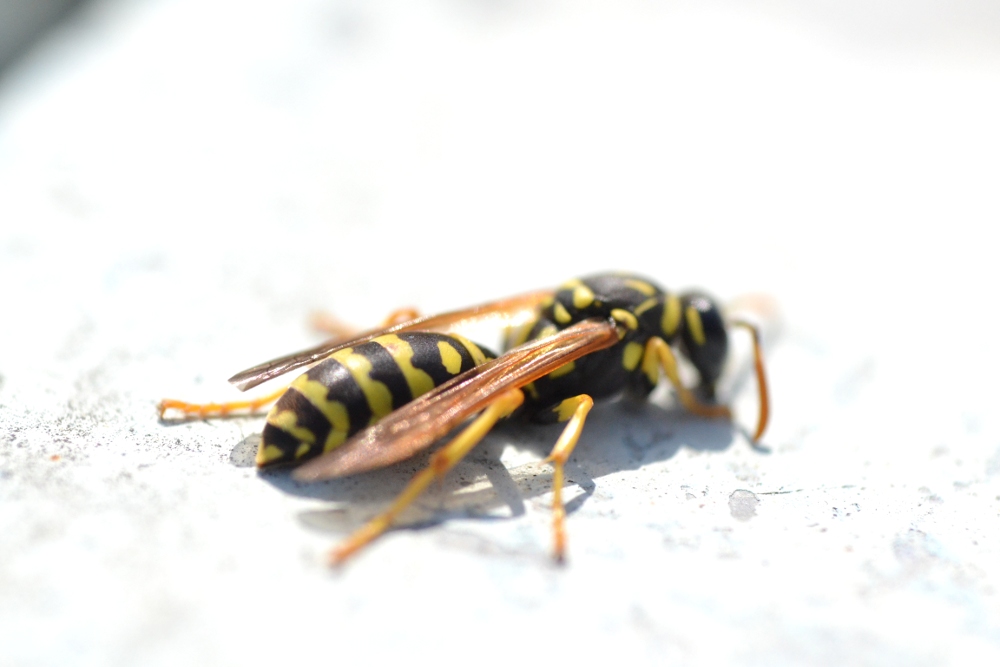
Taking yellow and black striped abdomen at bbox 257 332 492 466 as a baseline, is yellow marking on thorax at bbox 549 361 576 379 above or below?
below

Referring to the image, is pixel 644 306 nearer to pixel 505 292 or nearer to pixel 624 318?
pixel 624 318

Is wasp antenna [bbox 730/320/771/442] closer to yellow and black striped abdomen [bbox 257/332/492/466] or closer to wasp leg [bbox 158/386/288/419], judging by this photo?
yellow and black striped abdomen [bbox 257/332/492/466]

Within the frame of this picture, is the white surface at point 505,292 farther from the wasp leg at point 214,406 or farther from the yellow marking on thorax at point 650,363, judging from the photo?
the yellow marking on thorax at point 650,363

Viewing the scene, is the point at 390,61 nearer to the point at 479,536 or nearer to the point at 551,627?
the point at 479,536

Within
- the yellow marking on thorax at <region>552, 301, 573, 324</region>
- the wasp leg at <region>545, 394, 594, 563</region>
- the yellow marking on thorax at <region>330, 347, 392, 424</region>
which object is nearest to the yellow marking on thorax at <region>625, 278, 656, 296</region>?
the yellow marking on thorax at <region>552, 301, 573, 324</region>

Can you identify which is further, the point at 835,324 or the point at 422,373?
the point at 835,324

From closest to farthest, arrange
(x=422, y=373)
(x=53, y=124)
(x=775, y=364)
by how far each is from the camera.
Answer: (x=422, y=373) → (x=775, y=364) → (x=53, y=124)

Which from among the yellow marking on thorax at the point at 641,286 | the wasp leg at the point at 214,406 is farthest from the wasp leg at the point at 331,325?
the yellow marking on thorax at the point at 641,286

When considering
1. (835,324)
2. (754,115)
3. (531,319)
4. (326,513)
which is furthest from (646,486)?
→ (754,115)
